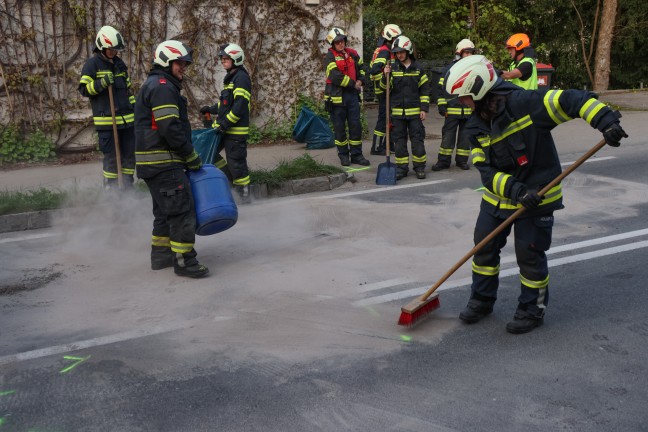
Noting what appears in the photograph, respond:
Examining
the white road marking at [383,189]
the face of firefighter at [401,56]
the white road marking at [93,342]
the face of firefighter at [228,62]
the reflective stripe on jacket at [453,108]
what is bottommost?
the white road marking at [93,342]

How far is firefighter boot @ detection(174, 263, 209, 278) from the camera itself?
20.4 ft

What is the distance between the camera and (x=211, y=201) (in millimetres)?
6234

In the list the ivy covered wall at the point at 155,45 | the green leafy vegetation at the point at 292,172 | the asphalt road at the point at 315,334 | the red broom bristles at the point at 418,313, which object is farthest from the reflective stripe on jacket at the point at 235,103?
the red broom bristles at the point at 418,313

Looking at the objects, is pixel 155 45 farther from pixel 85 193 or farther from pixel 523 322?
pixel 523 322

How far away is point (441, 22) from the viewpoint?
62.0 ft

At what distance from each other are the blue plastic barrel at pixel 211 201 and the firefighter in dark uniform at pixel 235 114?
2.11 meters

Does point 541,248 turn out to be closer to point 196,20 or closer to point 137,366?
point 137,366

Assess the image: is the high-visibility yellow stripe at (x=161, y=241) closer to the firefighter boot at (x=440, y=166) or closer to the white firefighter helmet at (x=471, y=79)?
the white firefighter helmet at (x=471, y=79)

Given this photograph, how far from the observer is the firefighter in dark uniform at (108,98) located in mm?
8422

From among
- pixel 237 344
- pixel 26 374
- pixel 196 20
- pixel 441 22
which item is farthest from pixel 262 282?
pixel 441 22

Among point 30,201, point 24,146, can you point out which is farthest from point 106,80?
point 24,146

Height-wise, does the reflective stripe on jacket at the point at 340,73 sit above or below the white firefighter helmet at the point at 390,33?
below

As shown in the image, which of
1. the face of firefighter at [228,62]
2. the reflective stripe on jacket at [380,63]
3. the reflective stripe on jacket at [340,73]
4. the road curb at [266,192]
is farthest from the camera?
the reflective stripe on jacket at [340,73]

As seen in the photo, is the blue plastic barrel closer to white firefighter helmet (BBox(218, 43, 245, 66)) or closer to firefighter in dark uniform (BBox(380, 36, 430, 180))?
white firefighter helmet (BBox(218, 43, 245, 66))
